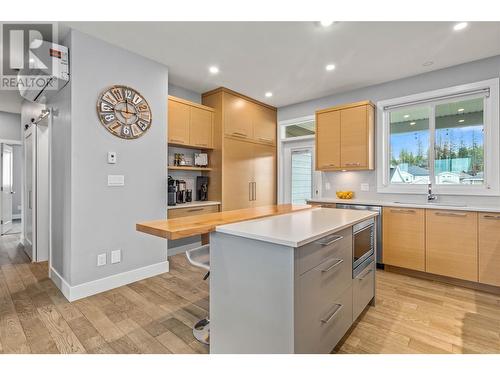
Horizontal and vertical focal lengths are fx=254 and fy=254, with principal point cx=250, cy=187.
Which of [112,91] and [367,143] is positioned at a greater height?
[112,91]

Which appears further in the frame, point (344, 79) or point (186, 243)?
point (186, 243)

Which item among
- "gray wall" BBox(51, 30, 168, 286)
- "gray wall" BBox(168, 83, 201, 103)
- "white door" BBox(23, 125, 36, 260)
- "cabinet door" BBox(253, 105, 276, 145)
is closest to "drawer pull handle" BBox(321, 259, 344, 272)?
"gray wall" BBox(51, 30, 168, 286)

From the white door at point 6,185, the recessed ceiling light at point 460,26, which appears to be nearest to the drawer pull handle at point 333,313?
the recessed ceiling light at point 460,26

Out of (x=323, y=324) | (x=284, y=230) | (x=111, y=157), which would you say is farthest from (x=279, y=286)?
(x=111, y=157)

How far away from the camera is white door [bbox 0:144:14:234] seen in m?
5.67

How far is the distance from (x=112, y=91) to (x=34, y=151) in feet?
6.08

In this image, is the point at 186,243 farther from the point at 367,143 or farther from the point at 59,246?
the point at 367,143

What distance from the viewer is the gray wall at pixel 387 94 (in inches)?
123

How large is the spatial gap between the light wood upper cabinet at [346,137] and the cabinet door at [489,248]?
4.85 ft

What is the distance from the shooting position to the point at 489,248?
2.66 m

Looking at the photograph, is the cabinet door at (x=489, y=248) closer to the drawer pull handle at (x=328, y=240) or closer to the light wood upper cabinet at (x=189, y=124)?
the drawer pull handle at (x=328, y=240)
